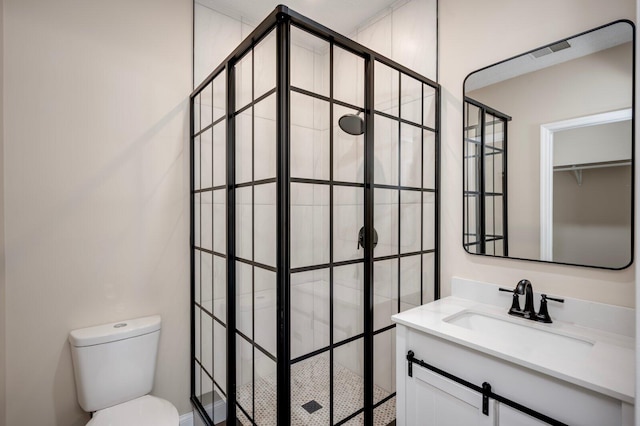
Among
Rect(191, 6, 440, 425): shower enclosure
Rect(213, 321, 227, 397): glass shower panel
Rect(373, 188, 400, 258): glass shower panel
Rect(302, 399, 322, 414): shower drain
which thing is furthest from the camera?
Rect(213, 321, 227, 397): glass shower panel

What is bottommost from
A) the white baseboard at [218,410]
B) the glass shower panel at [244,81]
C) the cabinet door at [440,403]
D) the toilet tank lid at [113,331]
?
the white baseboard at [218,410]

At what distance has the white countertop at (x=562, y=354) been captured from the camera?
904mm

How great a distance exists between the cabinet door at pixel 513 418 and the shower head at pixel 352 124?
1210 millimetres

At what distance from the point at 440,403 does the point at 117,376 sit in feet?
5.12

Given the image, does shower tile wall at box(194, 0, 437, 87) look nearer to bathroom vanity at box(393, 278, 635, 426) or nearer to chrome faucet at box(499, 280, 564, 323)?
chrome faucet at box(499, 280, 564, 323)

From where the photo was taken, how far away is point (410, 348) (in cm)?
139

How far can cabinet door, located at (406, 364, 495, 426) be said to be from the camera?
45.0 inches

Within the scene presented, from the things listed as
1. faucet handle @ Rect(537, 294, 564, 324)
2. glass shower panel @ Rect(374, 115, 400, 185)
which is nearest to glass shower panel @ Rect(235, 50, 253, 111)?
glass shower panel @ Rect(374, 115, 400, 185)

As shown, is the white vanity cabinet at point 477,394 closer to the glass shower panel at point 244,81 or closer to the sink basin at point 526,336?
the sink basin at point 526,336

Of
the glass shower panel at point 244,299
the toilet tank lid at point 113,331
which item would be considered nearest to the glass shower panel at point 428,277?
the glass shower panel at point 244,299

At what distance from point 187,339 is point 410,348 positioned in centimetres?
141

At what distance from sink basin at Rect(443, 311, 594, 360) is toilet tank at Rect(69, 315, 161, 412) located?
1.58 m

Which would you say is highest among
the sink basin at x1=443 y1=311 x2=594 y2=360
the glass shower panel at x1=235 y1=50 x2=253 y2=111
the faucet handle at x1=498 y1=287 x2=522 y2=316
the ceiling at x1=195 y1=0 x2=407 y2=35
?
the ceiling at x1=195 y1=0 x2=407 y2=35

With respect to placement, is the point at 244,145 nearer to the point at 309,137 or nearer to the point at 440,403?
the point at 309,137
